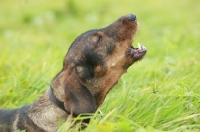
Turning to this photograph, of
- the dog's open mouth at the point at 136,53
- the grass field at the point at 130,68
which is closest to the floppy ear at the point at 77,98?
the grass field at the point at 130,68

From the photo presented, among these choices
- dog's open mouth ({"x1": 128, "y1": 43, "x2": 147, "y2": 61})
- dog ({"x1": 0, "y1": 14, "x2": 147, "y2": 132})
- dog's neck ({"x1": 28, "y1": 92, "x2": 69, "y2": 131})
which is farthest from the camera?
dog's open mouth ({"x1": 128, "y1": 43, "x2": 147, "y2": 61})

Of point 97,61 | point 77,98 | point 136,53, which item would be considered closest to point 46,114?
point 77,98

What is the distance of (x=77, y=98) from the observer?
495 centimetres

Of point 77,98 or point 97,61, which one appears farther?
point 97,61

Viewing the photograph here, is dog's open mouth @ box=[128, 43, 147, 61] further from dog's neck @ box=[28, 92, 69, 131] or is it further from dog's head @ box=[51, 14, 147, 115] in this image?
dog's neck @ box=[28, 92, 69, 131]

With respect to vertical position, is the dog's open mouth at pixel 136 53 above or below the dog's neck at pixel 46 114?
above

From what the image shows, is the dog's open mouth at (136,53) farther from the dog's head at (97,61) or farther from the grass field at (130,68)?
the grass field at (130,68)

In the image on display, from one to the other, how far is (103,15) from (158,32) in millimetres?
2011

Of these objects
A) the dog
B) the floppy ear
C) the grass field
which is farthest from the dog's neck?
the grass field

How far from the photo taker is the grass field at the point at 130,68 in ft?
16.6

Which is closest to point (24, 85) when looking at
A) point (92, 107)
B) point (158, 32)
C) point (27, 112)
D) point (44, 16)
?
point (27, 112)

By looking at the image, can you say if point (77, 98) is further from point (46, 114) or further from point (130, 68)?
point (130, 68)

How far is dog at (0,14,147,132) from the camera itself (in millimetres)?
5027

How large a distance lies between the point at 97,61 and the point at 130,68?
7.12 feet
